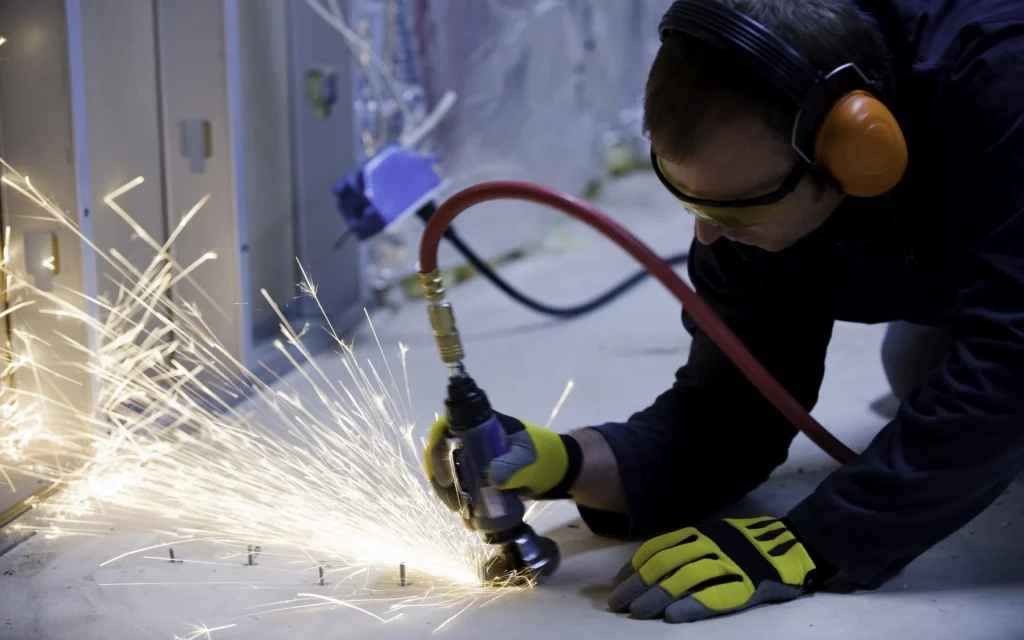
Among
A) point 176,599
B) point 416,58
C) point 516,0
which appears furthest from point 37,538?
point 516,0

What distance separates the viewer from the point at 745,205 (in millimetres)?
1159

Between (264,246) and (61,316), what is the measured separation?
2.61 feet

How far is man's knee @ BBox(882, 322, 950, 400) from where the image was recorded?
6.23 ft

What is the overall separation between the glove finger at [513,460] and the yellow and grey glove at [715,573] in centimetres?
19

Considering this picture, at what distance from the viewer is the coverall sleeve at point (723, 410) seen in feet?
4.87

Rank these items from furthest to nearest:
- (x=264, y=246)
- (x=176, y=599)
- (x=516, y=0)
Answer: (x=516, y=0) < (x=264, y=246) < (x=176, y=599)

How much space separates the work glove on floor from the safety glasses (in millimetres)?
370

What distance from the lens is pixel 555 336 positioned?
292 centimetres

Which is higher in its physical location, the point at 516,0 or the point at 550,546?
the point at 516,0

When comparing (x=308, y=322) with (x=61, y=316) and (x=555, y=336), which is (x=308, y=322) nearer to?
(x=555, y=336)

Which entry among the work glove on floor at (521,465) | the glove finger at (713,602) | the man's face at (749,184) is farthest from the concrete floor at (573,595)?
the man's face at (749,184)

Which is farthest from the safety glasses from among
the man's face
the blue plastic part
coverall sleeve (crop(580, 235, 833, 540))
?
the blue plastic part

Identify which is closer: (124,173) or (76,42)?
(76,42)

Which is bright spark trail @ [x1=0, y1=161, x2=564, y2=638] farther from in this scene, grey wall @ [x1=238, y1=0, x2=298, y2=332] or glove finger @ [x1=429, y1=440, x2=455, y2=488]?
grey wall @ [x1=238, y1=0, x2=298, y2=332]
